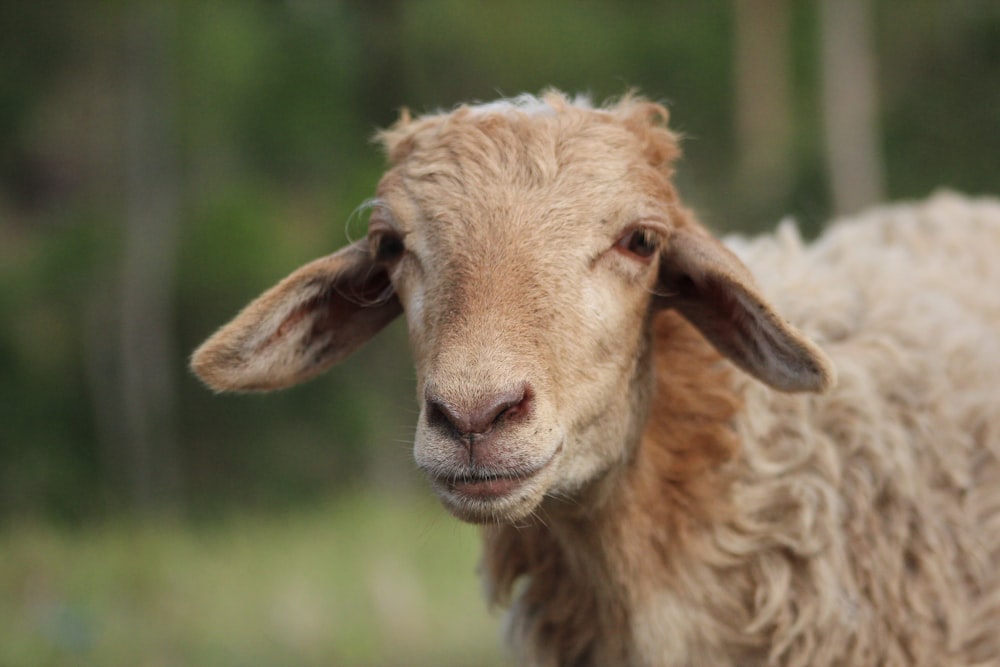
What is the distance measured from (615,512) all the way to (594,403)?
1.72 feet

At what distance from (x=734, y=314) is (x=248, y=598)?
18.4ft

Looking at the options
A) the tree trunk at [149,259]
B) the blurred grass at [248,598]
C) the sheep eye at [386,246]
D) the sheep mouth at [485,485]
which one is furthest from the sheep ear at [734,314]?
the tree trunk at [149,259]

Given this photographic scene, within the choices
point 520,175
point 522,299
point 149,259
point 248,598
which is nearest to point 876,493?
point 522,299

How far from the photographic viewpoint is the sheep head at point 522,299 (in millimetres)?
3625

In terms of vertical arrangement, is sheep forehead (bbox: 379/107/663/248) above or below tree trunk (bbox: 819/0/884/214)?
below

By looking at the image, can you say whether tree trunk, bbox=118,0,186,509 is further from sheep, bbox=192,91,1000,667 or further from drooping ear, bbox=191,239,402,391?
sheep, bbox=192,91,1000,667

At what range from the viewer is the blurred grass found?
24.7 ft

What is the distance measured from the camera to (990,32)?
19922mm

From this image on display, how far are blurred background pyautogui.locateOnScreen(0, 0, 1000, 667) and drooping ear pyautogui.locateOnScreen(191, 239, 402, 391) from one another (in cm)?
1119

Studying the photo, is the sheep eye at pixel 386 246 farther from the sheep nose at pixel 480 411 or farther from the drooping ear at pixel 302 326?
the sheep nose at pixel 480 411

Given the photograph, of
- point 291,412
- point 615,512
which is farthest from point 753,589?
point 291,412

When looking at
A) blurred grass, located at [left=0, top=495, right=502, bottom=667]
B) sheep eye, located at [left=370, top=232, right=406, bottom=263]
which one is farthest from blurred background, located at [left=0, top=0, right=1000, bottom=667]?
sheep eye, located at [left=370, top=232, right=406, bottom=263]

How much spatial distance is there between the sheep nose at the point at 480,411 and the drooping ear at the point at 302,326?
3.43 ft

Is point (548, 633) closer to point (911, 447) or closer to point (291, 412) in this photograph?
point (911, 447)
